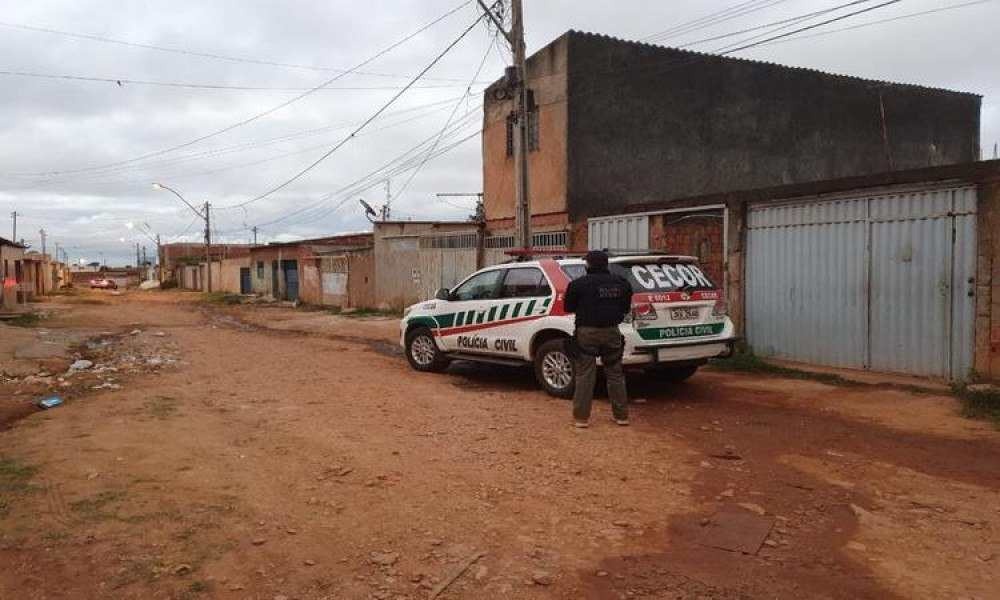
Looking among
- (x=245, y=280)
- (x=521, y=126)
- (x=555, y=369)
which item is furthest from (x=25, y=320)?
(x=245, y=280)

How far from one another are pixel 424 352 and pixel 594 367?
4.06m

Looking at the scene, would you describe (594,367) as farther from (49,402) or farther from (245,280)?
(245,280)

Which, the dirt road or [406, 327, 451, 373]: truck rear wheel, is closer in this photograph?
the dirt road

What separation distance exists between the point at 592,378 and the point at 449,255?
1362cm

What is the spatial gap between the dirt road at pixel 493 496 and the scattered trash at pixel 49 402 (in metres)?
0.15

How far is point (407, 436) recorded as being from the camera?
21.0 ft

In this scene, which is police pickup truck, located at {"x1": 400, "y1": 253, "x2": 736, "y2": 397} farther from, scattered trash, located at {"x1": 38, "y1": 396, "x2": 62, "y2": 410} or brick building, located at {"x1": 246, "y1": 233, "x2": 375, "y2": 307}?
brick building, located at {"x1": 246, "y1": 233, "x2": 375, "y2": 307}

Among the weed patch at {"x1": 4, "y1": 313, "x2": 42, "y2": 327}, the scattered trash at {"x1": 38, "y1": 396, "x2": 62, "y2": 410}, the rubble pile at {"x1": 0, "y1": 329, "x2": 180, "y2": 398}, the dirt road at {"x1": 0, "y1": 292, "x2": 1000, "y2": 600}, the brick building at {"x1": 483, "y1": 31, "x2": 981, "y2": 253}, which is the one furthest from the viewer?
the weed patch at {"x1": 4, "y1": 313, "x2": 42, "y2": 327}

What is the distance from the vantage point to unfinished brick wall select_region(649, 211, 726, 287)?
11648 millimetres

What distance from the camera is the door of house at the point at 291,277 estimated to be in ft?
118

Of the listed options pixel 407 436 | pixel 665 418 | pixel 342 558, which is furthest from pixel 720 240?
pixel 342 558

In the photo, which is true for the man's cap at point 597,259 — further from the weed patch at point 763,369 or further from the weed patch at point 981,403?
the weed patch at point 981,403

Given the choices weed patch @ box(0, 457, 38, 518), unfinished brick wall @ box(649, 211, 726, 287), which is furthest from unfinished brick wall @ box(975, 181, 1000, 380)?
weed patch @ box(0, 457, 38, 518)

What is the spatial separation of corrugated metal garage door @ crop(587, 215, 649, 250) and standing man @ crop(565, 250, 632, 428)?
6.34 meters
